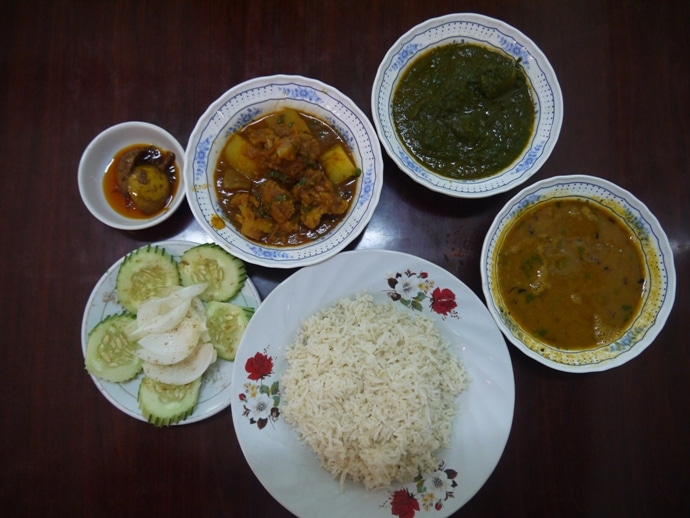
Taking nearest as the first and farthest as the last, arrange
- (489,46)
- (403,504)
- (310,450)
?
(403,504), (310,450), (489,46)

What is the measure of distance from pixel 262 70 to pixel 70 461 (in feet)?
7.33

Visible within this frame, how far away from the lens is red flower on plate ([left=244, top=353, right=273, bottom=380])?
6.70 feet

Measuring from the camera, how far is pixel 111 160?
7.54 ft

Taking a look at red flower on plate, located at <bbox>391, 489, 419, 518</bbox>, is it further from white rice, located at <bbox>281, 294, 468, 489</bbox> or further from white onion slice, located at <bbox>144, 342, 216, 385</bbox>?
white onion slice, located at <bbox>144, 342, 216, 385</bbox>

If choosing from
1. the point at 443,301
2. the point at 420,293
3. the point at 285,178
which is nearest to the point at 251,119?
the point at 285,178

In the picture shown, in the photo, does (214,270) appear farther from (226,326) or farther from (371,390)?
(371,390)

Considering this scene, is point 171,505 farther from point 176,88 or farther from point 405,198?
point 176,88

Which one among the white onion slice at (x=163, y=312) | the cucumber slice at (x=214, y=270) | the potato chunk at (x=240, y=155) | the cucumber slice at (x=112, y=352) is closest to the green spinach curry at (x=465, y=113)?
the potato chunk at (x=240, y=155)

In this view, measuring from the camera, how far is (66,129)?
2383 millimetres

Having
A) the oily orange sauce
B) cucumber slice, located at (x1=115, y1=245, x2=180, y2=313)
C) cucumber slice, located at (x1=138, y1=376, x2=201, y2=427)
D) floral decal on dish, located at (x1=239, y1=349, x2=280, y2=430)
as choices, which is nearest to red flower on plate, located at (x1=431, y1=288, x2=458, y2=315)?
floral decal on dish, located at (x1=239, y1=349, x2=280, y2=430)

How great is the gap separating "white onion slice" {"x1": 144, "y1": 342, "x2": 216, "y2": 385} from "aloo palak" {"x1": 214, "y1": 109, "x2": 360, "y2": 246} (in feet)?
1.98

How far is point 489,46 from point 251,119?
1.24m

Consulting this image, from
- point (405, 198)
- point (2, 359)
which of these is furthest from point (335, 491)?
point (2, 359)

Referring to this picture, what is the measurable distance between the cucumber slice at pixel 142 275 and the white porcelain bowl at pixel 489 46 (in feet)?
4.02
